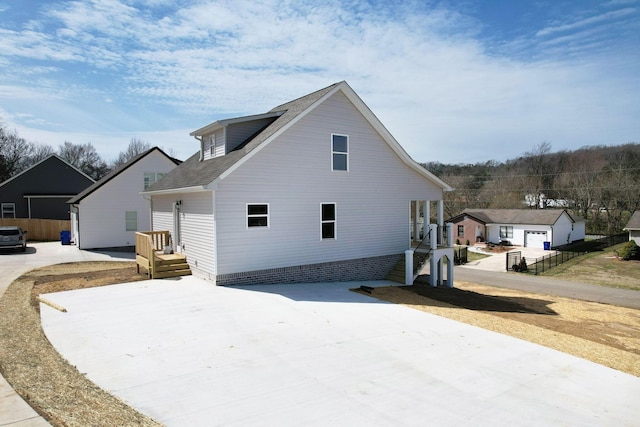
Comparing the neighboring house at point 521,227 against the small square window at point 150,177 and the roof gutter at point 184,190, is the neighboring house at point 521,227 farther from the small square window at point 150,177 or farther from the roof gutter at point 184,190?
the roof gutter at point 184,190

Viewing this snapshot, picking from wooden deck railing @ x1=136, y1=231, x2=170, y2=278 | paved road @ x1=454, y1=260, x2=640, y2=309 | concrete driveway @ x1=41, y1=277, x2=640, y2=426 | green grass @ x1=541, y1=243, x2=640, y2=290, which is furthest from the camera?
green grass @ x1=541, y1=243, x2=640, y2=290

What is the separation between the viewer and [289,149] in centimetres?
1448

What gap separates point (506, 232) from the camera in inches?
1705

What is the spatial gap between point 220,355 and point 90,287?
26.8 ft

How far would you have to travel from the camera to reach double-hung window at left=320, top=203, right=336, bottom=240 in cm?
1556

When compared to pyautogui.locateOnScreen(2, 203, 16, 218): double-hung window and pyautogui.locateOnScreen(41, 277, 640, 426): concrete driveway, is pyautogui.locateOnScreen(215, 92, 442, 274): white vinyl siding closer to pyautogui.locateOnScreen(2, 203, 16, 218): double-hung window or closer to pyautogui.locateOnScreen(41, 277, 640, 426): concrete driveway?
pyautogui.locateOnScreen(41, 277, 640, 426): concrete driveway

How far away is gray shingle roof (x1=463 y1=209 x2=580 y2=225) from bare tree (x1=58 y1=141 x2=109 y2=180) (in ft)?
211

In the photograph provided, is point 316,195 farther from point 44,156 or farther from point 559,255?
point 44,156

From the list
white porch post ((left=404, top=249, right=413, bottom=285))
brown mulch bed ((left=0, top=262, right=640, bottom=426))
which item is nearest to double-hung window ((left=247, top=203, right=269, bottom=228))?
brown mulch bed ((left=0, top=262, right=640, bottom=426))

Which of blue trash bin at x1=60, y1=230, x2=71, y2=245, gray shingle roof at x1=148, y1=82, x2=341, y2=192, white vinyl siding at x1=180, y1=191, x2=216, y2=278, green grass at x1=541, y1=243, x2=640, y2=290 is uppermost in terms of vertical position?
gray shingle roof at x1=148, y1=82, x2=341, y2=192

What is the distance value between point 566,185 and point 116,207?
6313 centimetres

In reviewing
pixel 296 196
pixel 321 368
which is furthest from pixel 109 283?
pixel 321 368

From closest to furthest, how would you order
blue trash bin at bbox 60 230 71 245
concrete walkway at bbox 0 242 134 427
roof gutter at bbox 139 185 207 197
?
concrete walkway at bbox 0 242 134 427 < roof gutter at bbox 139 185 207 197 < blue trash bin at bbox 60 230 71 245

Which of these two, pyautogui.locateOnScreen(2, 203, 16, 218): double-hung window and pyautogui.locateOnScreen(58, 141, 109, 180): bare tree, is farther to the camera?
pyautogui.locateOnScreen(58, 141, 109, 180): bare tree
